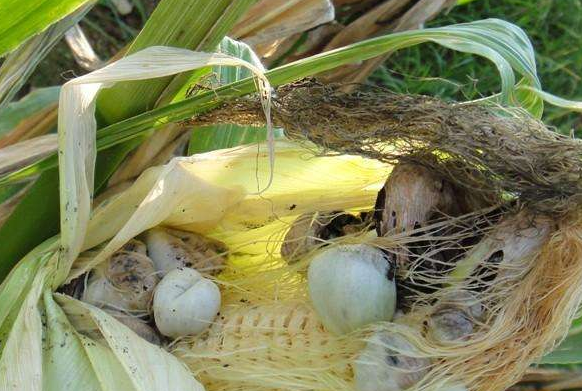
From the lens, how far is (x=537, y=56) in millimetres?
1663

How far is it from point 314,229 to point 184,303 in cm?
14

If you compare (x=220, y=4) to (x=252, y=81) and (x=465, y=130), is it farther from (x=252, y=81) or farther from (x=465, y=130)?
(x=465, y=130)

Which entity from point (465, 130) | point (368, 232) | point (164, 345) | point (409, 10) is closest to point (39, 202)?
point (164, 345)

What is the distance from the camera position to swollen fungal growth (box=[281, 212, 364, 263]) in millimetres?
854

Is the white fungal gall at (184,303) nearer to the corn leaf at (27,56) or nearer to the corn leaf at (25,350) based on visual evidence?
the corn leaf at (25,350)

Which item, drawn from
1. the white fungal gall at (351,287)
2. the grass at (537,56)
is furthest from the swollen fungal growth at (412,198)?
the grass at (537,56)

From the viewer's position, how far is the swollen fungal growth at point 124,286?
0.84m

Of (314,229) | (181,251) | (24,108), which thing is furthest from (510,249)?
(24,108)

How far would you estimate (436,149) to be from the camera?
0.76 meters

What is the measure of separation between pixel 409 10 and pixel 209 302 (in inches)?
23.5

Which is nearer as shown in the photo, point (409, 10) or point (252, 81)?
point (252, 81)

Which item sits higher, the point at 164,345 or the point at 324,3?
the point at 324,3

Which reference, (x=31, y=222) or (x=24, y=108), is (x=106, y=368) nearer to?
(x=31, y=222)

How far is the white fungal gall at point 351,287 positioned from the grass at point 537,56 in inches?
34.8
